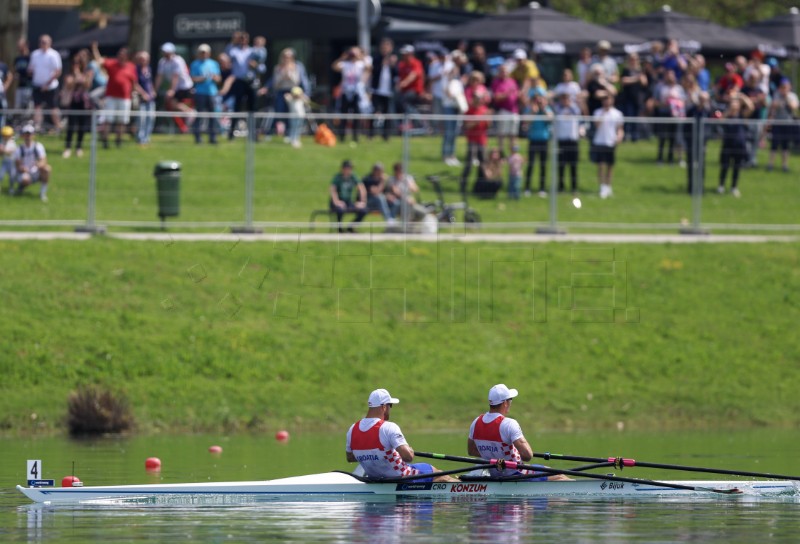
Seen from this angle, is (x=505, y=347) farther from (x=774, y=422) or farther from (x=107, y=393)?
(x=107, y=393)

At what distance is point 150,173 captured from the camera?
3369 centimetres

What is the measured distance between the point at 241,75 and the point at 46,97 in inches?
175

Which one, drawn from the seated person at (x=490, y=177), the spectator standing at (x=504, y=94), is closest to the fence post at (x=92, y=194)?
the seated person at (x=490, y=177)

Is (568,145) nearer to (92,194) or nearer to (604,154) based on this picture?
(604,154)

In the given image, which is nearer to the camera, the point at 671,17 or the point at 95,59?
the point at 95,59

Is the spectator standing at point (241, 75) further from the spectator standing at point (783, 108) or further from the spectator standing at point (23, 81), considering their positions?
the spectator standing at point (783, 108)

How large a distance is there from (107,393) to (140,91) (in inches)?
501

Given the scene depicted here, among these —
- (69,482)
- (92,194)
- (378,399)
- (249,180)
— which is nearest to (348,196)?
(249,180)

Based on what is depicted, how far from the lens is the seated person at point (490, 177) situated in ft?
108

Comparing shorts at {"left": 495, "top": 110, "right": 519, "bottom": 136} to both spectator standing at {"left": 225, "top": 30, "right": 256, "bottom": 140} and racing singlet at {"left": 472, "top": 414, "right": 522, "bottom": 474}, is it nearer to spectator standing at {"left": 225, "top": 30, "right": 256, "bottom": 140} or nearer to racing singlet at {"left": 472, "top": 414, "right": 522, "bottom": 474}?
spectator standing at {"left": 225, "top": 30, "right": 256, "bottom": 140}

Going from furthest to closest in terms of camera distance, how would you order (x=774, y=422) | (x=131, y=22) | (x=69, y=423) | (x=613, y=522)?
(x=131, y=22), (x=774, y=422), (x=69, y=423), (x=613, y=522)

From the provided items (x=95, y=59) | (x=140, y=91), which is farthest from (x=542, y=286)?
(x=95, y=59)

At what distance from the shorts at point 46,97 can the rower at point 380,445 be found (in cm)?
2083

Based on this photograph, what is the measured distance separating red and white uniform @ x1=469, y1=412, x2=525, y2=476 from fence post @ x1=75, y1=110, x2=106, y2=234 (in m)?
11.9
